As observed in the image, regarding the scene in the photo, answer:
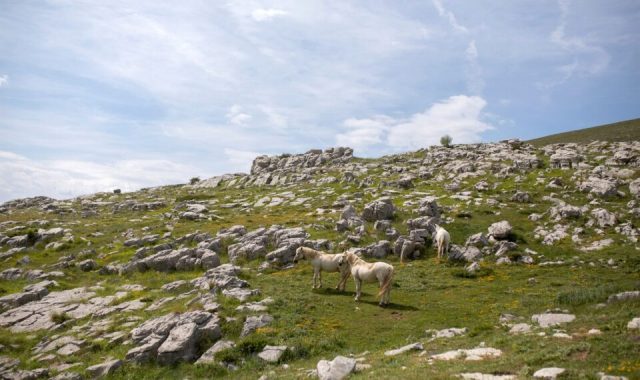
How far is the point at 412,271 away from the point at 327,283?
814 cm

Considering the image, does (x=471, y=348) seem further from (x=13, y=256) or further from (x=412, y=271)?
(x=13, y=256)

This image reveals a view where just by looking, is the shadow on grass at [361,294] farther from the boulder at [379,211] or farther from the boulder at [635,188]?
the boulder at [635,188]

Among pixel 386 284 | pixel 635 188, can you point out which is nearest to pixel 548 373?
pixel 386 284

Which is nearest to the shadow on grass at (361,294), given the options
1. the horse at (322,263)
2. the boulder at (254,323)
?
the horse at (322,263)

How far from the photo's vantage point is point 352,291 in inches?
1101

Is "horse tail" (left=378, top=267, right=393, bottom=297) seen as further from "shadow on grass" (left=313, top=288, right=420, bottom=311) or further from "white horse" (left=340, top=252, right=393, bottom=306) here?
"shadow on grass" (left=313, top=288, right=420, bottom=311)

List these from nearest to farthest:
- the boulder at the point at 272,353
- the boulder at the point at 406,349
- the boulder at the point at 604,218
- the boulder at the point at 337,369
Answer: the boulder at the point at 337,369 < the boulder at the point at 406,349 < the boulder at the point at 272,353 < the boulder at the point at 604,218

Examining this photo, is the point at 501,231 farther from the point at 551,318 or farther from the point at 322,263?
the point at 551,318

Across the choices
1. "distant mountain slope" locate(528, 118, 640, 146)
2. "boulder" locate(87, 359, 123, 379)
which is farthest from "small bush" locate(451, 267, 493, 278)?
"distant mountain slope" locate(528, 118, 640, 146)

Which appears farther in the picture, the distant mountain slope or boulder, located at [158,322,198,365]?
the distant mountain slope

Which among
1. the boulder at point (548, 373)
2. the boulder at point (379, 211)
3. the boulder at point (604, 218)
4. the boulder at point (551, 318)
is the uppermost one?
the boulder at point (379, 211)

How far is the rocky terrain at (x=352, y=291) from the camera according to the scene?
15.3 meters

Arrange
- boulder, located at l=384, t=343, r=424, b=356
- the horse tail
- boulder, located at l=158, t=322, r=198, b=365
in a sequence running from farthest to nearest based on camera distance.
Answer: the horse tail < boulder, located at l=158, t=322, r=198, b=365 < boulder, located at l=384, t=343, r=424, b=356

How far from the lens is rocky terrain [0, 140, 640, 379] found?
15.3 m
